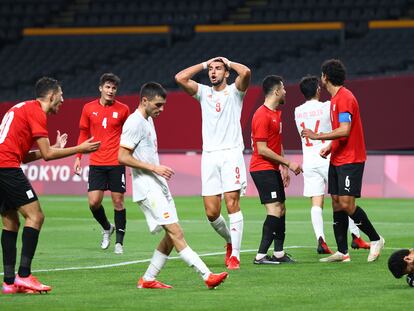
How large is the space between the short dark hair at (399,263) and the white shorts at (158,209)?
208 cm

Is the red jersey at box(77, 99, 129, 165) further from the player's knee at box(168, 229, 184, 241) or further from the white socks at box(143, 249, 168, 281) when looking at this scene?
the player's knee at box(168, 229, 184, 241)

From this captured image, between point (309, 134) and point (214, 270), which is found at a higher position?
point (309, 134)

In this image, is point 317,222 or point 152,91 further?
point 317,222

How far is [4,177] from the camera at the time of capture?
10.5 meters

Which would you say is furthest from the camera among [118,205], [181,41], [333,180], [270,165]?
[181,41]

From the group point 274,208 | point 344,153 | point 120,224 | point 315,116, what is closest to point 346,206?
point 344,153

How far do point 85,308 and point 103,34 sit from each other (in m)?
32.1

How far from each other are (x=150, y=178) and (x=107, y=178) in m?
4.88

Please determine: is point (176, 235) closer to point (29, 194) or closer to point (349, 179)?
point (29, 194)

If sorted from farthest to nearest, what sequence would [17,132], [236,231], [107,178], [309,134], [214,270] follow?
[107,178] < [236,231] < [309,134] < [214,270] < [17,132]

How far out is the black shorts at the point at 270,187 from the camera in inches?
523

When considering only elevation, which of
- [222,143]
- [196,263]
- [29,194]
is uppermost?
[222,143]

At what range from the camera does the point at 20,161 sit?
10711mm

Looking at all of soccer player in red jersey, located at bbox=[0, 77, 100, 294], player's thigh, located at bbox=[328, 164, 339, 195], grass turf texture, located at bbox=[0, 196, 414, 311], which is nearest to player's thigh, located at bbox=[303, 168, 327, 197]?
grass turf texture, located at bbox=[0, 196, 414, 311]
